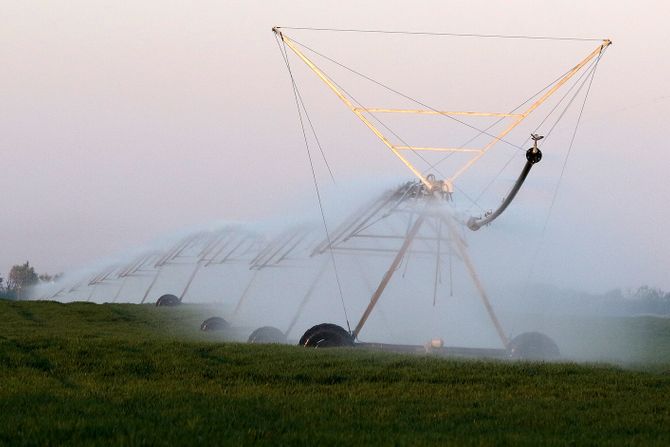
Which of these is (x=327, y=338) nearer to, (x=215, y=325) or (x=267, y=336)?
(x=267, y=336)

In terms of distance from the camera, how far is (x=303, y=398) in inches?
706

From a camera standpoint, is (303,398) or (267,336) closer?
(303,398)

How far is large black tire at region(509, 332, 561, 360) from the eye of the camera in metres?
33.0

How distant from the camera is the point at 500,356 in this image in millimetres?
32625

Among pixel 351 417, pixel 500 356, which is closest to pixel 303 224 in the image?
pixel 500 356

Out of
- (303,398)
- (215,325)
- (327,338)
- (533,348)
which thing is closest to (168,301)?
(215,325)

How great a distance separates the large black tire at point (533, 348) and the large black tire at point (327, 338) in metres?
5.68

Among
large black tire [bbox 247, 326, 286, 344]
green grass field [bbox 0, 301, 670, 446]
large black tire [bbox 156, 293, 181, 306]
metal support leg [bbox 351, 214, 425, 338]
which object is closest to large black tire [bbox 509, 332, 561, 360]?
metal support leg [bbox 351, 214, 425, 338]

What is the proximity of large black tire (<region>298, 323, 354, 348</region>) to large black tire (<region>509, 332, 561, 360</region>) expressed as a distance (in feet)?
18.6

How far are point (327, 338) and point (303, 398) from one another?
13.5 m

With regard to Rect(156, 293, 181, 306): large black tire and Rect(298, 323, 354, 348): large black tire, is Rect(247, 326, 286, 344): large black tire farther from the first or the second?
Rect(156, 293, 181, 306): large black tire

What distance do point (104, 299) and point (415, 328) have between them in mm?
64008

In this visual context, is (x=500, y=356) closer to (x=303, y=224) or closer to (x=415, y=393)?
(x=415, y=393)

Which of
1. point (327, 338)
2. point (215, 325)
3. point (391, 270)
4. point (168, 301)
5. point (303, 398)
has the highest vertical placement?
point (168, 301)
